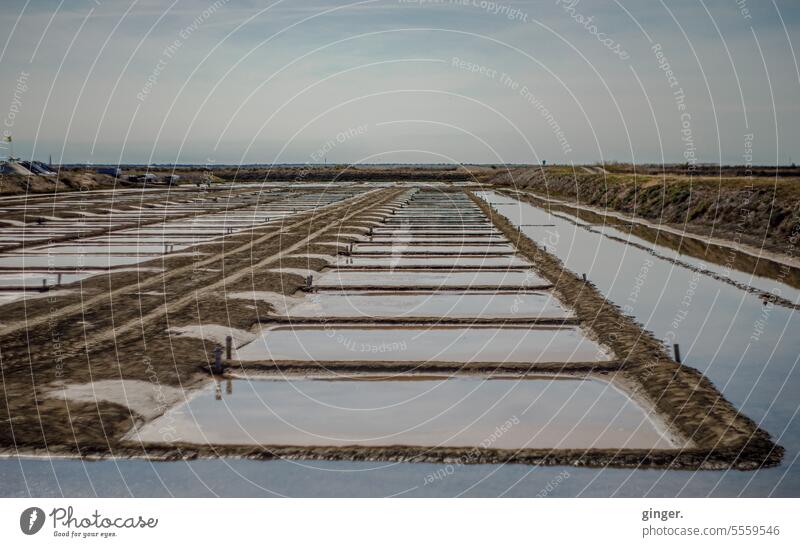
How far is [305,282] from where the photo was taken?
77.4ft

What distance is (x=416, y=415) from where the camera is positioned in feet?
37.7

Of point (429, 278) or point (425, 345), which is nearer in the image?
point (425, 345)

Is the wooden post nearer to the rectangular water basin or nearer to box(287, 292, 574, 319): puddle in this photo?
box(287, 292, 574, 319): puddle

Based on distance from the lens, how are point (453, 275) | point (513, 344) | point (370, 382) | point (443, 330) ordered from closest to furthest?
point (370, 382), point (513, 344), point (443, 330), point (453, 275)

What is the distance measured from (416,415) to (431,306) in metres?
8.63

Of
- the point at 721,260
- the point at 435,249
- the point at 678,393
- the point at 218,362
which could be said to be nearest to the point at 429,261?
the point at 435,249

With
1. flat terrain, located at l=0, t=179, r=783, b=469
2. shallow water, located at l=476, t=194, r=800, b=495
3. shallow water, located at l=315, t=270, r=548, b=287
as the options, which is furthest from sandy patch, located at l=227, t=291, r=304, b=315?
shallow water, located at l=476, t=194, r=800, b=495

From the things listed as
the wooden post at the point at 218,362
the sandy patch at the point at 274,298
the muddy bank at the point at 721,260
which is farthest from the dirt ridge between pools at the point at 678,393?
the sandy patch at the point at 274,298

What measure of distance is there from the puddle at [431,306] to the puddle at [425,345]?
1439 millimetres

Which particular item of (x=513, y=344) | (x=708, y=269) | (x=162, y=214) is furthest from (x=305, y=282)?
(x=162, y=214)

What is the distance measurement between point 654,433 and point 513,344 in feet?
17.4

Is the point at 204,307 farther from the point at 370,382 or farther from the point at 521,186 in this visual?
the point at 521,186

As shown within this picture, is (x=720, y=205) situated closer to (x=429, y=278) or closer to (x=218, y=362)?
(x=429, y=278)

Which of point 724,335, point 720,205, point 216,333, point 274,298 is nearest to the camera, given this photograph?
point 216,333
